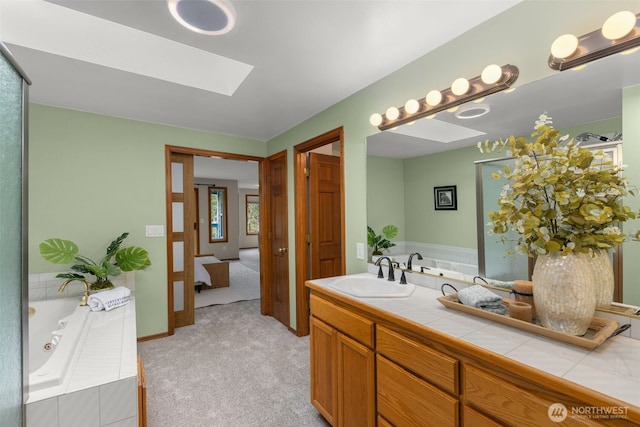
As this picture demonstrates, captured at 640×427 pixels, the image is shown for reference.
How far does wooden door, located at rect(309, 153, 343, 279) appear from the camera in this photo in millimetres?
3076

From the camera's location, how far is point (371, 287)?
6.12ft

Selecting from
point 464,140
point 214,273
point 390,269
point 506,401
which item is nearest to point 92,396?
point 506,401

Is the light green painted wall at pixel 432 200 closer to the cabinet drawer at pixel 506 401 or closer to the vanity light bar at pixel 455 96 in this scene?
the vanity light bar at pixel 455 96

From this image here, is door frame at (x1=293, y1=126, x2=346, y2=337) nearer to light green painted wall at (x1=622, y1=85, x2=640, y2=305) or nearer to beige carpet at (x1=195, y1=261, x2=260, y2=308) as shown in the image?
beige carpet at (x1=195, y1=261, x2=260, y2=308)

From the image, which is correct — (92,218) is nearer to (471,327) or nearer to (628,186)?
(471,327)

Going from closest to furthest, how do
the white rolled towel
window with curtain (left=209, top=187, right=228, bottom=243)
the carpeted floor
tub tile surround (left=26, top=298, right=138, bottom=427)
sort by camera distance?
tub tile surround (left=26, top=298, right=138, bottom=427)
the carpeted floor
the white rolled towel
window with curtain (left=209, top=187, right=228, bottom=243)

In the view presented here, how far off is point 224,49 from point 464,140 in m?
1.51

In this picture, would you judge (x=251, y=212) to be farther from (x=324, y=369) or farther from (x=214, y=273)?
(x=324, y=369)

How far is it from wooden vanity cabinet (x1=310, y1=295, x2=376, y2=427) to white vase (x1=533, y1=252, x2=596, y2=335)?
71cm

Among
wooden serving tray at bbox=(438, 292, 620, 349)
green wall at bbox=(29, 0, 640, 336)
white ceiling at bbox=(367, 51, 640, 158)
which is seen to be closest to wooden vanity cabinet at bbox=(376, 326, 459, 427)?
wooden serving tray at bbox=(438, 292, 620, 349)

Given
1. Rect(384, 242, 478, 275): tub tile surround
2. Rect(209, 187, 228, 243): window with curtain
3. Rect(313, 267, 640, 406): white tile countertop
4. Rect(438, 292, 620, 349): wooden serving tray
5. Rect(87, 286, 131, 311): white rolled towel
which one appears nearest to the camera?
Rect(313, 267, 640, 406): white tile countertop

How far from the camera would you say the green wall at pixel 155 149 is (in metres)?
1.37

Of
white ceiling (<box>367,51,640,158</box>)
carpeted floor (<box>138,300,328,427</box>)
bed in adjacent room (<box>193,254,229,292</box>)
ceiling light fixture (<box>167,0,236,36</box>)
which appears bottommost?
carpeted floor (<box>138,300,328,427</box>)

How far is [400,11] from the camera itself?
4.51 feet
